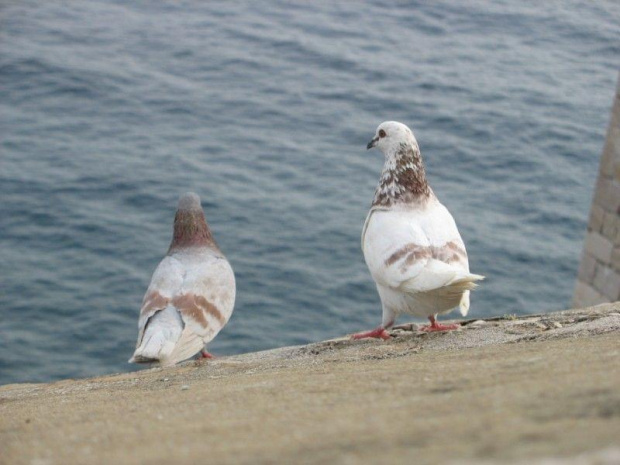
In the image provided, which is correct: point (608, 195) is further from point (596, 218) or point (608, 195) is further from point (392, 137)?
point (392, 137)

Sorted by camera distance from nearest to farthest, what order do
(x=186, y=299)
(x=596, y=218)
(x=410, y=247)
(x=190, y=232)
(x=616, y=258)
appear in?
1. (x=410, y=247)
2. (x=186, y=299)
3. (x=190, y=232)
4. (x=616, y=258)
5. (x=596, y=218)

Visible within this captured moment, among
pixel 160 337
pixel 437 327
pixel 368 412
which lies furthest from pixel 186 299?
pixel 368 412

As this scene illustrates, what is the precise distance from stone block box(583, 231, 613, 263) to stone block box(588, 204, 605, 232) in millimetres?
74

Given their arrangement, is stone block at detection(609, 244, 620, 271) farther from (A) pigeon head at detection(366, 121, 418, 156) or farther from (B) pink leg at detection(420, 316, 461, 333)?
(B) pink leg at detection(420, 316, 461, 333)

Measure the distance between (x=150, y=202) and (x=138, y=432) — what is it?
43.1ft

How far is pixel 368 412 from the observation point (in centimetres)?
277

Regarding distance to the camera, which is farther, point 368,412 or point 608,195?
point 608,195

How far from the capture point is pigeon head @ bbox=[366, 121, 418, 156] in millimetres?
6477

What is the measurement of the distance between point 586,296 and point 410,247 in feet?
22.9

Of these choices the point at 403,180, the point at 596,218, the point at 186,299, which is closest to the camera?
the point at 403,180

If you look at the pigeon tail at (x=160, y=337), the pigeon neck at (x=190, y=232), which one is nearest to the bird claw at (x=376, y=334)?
the pigeon tail at (x=160, y=337)

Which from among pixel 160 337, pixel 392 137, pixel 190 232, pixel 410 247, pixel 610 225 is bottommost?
pixel 160 337

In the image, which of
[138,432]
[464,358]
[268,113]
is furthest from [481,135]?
[138,432]

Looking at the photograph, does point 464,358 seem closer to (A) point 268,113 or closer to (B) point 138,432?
(B) point 138,432
